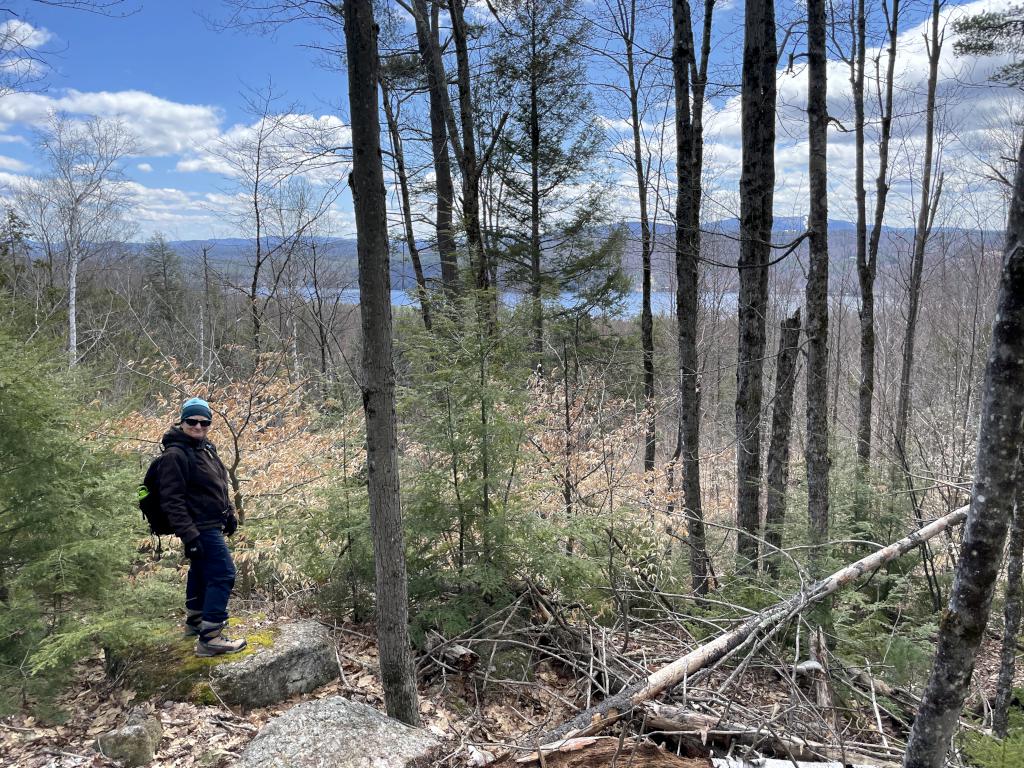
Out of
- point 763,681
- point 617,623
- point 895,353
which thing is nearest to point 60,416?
point 617,623

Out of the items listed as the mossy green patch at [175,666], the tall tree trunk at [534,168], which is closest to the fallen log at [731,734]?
the mossy green patch at [175,666]

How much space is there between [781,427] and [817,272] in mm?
1990

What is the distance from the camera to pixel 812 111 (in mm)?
6086

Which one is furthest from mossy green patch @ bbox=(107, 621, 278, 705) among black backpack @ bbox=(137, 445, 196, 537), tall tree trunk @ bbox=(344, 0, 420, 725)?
tall tree trunk @ bbox=(344, 0, 420, 725)

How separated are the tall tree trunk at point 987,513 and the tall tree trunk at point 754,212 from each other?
14.8 ft

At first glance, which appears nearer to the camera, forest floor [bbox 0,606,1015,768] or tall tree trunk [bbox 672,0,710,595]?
forest floor [bbox 0,606,1015,768]

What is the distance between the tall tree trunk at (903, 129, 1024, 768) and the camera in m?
2.03

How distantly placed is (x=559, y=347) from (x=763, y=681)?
1133 cm

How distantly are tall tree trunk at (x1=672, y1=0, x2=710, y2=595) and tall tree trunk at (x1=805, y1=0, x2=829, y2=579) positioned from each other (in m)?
1.66

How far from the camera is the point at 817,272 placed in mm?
6086

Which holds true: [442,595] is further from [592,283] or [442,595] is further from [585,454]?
[592,283]

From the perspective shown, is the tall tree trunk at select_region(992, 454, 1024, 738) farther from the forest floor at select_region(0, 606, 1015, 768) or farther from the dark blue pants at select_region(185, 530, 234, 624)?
the dark blue pants at select_region(185, 530, 234, 624)

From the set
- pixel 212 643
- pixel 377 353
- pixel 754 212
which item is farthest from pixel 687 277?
pixel 212 643

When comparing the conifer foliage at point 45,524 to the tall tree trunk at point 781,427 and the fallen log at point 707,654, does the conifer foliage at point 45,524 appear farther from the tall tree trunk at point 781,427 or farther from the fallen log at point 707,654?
the tall tree trunk at point 781,427
